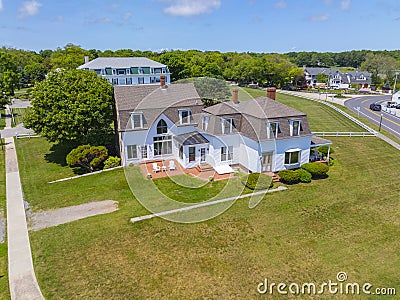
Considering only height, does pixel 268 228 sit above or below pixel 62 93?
below

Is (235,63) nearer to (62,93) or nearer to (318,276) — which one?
(62,93)

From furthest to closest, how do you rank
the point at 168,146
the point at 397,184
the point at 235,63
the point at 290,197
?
the point at 235,63 → the point at 168,146 → the point at 397,184 → the point at 290,197

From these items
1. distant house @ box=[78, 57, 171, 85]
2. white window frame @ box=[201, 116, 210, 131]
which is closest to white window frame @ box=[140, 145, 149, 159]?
white window frame @ box=[201, 116, 210, 131]

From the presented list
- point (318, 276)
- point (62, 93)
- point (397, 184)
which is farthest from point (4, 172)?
point (397, 184)

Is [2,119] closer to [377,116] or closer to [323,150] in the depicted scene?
[323,150]

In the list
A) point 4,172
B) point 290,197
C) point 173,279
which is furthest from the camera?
point 4,172

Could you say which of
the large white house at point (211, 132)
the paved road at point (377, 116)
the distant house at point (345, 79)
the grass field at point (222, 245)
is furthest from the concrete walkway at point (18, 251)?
the distant house at point (345, 79)

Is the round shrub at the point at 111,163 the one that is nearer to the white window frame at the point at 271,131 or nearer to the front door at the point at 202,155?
the front door at the point at 202,155

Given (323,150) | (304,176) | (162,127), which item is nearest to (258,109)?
(304,176)

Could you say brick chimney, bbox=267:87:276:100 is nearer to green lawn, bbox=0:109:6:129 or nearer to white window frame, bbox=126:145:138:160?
white window frame, bbox=126:145:138:160
